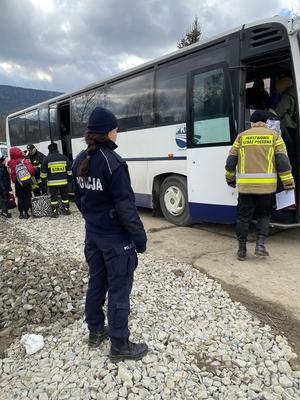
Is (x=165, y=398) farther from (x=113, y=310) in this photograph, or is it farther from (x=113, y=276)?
(x=113, y=276)

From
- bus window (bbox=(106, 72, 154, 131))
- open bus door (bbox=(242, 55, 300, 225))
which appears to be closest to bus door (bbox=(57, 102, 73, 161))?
bus window (bbox=(106, 72, 154, 131))

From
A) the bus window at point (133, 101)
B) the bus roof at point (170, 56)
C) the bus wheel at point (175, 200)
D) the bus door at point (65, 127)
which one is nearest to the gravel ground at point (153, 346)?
the bus wheel at point (175, 200)

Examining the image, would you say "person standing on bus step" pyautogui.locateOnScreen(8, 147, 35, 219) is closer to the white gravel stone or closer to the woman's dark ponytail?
the woman's dark ponytail

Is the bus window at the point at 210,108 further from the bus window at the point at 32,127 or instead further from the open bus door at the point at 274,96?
the bus window at the point at 32,127

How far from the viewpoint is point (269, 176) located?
4805 millimetres

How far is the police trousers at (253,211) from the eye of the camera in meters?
4.95

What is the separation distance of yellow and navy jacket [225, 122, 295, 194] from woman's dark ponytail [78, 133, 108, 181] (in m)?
2.66

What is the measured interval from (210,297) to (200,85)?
3.66m

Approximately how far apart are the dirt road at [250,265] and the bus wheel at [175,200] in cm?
20

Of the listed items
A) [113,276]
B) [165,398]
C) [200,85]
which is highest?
[200,85]

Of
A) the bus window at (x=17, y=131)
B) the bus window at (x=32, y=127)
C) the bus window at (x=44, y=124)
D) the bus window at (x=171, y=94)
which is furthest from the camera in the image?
the bus window at (x=17, y=131)

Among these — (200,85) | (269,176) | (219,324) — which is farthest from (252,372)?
(200,85)

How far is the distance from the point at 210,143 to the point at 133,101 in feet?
9.04

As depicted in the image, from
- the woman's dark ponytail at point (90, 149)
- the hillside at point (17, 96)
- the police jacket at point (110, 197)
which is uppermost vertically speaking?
the hillside at point (17, 96)
